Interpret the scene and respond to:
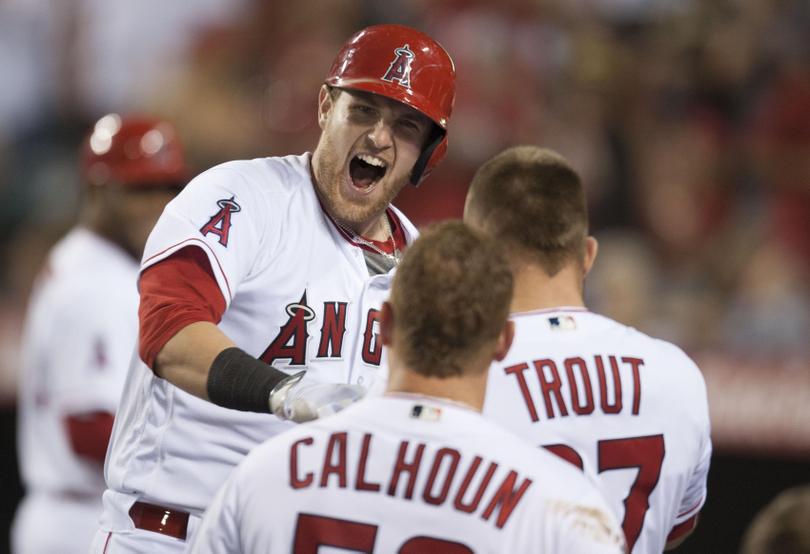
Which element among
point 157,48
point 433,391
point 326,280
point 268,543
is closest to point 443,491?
point 433,391

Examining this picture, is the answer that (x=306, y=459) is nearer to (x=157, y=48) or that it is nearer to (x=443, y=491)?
(x=443, y=491)

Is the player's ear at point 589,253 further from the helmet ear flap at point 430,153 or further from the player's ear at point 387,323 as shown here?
the player's ear at point 387,323

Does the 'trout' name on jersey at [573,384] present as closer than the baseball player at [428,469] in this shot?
No

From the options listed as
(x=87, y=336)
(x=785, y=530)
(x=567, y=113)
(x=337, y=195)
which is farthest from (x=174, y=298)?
(x=567, y=113)

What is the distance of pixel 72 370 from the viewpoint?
16.7 ft

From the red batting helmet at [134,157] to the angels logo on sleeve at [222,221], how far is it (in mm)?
2450

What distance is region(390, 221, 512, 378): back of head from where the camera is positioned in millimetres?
2199

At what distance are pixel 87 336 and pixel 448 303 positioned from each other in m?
3.21

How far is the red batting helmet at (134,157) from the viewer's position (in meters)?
5.39

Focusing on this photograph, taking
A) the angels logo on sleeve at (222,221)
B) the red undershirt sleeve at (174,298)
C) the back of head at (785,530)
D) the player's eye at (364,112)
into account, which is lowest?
the back of head at (785,530)

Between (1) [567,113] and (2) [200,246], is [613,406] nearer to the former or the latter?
(2) [200,246]

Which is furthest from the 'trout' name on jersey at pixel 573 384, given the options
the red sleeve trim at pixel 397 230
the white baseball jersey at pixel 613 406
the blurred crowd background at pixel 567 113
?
the blurred crowd background at pixel 567 113

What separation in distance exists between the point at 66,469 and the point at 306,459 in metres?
3.30

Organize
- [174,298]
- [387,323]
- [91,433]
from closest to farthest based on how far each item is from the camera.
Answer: [387,323], [174,298], [91,433]
